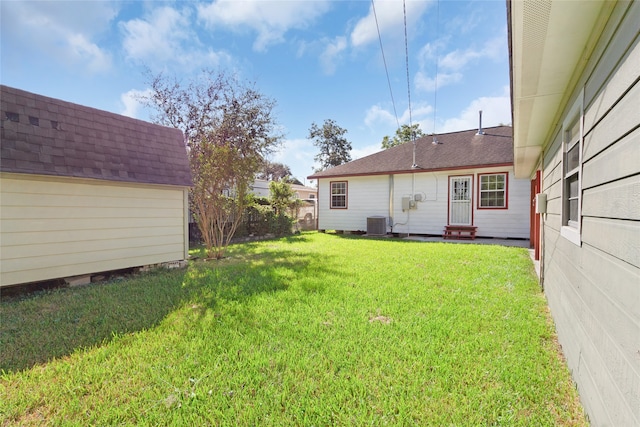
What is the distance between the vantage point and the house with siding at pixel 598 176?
48.5 inches

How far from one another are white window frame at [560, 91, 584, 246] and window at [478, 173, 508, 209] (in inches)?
311

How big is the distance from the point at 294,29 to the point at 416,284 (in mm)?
9061

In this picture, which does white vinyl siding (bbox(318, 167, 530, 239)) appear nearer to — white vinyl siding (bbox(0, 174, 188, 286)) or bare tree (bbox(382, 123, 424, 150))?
white vinyl siding (bbox(0, 174, 188, 286))

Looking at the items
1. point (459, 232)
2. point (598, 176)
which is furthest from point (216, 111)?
point (598, 176)

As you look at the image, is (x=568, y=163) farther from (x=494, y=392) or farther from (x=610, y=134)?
(x=494, y=392)

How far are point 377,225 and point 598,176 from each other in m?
10.1

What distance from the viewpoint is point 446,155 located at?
1162 cm

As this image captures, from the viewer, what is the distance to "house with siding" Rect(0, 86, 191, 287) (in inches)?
169

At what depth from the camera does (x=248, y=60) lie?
12406mm

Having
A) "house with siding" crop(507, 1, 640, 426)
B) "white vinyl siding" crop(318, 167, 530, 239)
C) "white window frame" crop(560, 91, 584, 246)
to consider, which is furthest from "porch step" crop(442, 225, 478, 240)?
"house with siding" crop(507, 1, 640, 426)

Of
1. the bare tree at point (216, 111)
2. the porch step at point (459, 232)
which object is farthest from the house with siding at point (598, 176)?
the bare tree at point (216, 111)

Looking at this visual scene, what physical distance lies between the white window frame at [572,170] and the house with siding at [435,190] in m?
7.51

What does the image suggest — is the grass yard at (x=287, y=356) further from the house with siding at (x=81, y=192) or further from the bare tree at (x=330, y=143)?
the bare tree at (x=330, y=143)

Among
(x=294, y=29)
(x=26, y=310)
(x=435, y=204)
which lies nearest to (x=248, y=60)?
(x=294, y=29)
